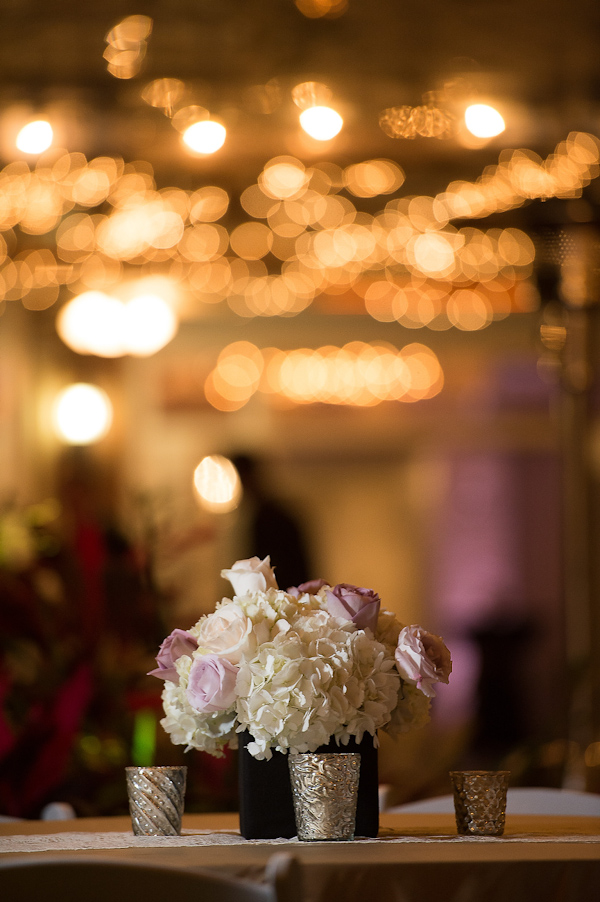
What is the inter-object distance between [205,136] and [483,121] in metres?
1.17

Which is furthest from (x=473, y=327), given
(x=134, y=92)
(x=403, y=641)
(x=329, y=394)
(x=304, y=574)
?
(x=403, y=641)

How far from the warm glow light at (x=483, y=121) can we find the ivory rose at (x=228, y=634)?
3.01 m

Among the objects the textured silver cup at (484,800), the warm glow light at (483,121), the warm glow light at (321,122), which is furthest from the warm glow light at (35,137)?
the textured silver cup at (484,800)

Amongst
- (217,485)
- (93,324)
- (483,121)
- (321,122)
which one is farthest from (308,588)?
(217,485)

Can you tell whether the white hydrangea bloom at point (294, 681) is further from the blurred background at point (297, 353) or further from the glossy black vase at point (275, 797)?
the blurred background at point (297, 353)

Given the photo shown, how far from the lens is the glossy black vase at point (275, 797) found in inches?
47.6

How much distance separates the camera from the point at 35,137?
14.3 feet

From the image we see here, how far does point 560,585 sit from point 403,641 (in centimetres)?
578

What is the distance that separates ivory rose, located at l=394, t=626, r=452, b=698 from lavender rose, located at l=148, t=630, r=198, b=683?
0.25 metres

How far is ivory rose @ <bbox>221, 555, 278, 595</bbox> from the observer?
4.15ft

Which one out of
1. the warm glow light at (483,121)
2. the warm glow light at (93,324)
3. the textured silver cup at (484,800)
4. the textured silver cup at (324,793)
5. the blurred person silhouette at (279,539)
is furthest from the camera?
the warm glow light at (93,324)

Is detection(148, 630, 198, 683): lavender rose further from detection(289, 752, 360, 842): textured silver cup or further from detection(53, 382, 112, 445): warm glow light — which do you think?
detection(53, 382, 112, 445): warm glow light

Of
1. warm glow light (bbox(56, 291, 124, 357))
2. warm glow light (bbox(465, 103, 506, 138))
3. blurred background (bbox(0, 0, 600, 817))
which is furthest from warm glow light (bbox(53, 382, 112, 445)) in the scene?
warm glow light (bbox(465, 103, 506, 138))

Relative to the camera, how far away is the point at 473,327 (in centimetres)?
694
